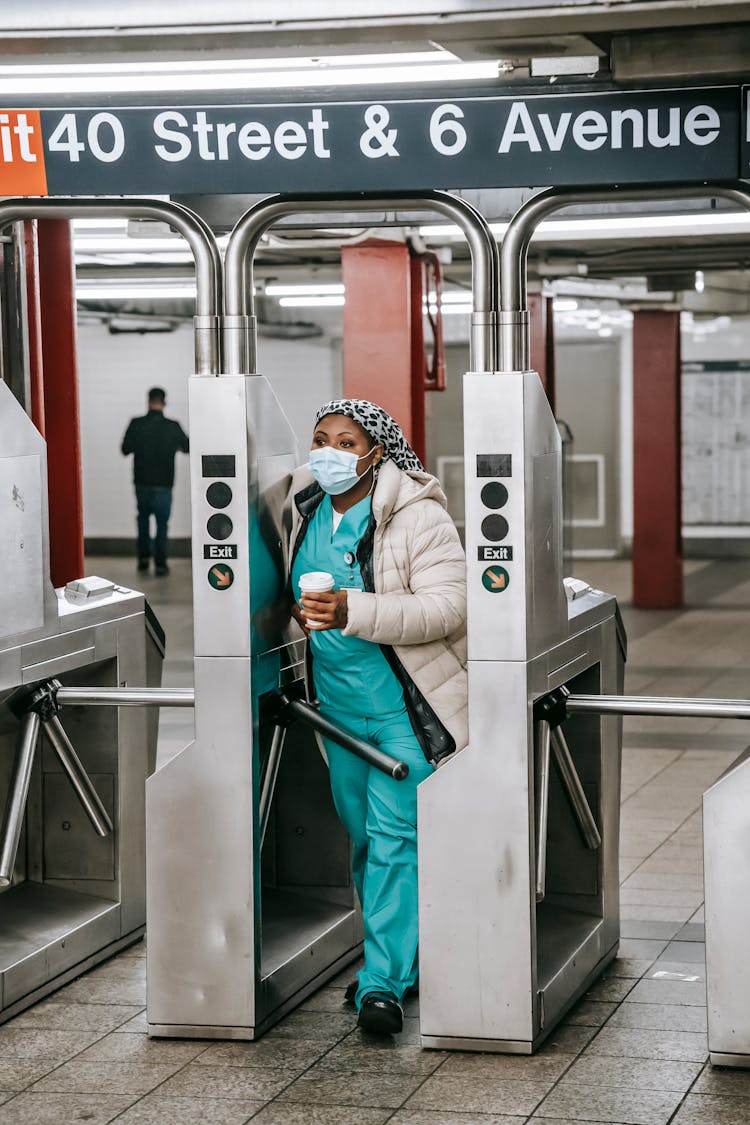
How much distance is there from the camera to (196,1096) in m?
3.19

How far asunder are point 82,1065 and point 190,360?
1412cm

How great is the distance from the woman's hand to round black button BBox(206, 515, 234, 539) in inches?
8.6

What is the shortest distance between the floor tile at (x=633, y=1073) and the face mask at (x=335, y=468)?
136 centimetres

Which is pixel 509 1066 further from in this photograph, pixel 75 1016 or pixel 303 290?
pixel 303 290

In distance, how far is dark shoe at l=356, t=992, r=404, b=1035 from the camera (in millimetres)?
3467

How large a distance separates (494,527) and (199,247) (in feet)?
2.94

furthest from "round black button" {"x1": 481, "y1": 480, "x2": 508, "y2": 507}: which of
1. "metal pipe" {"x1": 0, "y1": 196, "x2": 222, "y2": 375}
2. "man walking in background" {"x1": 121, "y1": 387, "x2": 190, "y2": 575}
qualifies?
"man walking in background" {"x1": 121, "y1": 387, "x2": 190, "y2": 575}

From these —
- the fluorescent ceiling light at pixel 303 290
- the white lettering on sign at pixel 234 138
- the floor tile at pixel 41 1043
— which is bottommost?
the floor tile at pixel 41 1043

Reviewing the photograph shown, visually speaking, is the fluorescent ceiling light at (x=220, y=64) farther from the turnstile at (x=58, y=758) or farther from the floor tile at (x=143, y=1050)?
the floor tile at (x=143, y=1050)

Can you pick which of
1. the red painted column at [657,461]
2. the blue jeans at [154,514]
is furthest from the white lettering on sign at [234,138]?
the blue jeans at [154,514]

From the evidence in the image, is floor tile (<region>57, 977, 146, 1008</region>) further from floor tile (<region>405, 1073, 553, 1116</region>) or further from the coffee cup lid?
the coffee cup lid

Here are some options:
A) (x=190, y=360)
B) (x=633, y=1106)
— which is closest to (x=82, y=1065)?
(x=633, y=1106)

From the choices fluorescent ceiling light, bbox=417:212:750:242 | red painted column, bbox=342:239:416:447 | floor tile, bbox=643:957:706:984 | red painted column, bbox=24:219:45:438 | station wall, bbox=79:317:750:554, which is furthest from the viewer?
station wall, bbox=79:317:750:554

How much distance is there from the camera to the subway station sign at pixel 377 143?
10.3 ft
